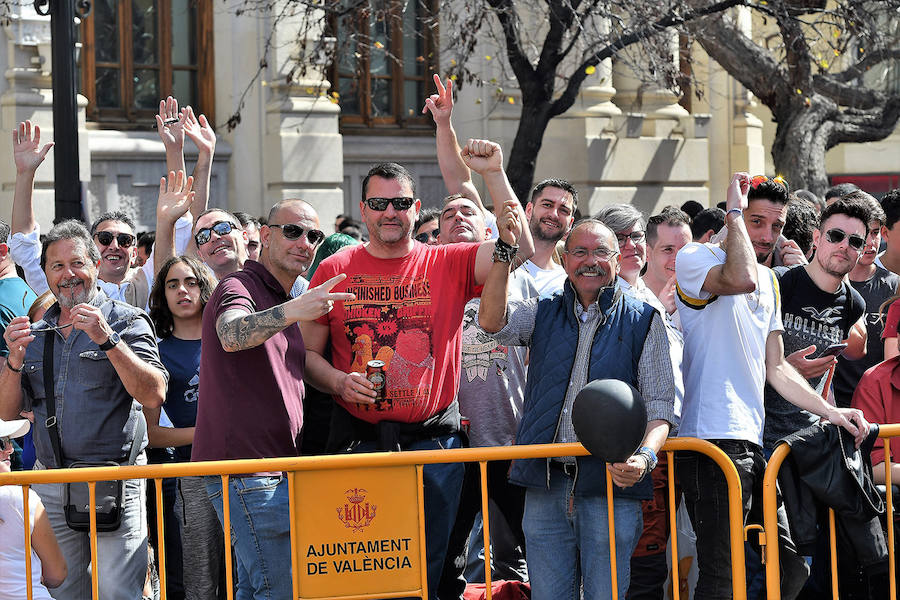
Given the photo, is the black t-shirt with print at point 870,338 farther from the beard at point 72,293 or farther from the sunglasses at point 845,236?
the beard at point 72,293

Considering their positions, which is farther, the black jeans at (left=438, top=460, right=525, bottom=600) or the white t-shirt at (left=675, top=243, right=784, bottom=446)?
the black jeans at (left=438, top=460, right=525, bottom=600)

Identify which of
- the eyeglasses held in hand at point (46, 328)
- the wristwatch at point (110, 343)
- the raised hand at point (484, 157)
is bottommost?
the wristwatch at point (110, 343)

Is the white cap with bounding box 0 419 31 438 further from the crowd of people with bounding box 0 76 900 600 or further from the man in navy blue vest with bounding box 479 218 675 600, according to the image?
the man in navy blue vest with bounding box 479 218 675 600

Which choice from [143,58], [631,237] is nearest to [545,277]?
[631,237]

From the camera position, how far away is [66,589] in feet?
17.1

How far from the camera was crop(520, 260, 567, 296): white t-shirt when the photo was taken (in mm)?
5918

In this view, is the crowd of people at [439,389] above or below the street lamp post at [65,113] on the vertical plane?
below

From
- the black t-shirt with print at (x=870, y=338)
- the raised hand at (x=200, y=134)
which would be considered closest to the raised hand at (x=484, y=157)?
the raised hand at (x=200, y=134)

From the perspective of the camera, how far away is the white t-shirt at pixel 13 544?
461 centimetres

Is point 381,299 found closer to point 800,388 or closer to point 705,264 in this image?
point 705,264

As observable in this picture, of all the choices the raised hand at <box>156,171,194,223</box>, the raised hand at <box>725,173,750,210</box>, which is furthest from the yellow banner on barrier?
the raised hand at <box>156,171,194,223</box>

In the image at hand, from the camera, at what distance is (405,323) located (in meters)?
5.00

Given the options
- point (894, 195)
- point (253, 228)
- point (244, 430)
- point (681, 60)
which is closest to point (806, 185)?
point (681, 60)

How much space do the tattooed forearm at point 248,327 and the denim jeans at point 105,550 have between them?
0.97 metres
